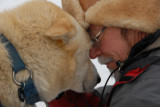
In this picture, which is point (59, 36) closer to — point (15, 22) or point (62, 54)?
point (62, 54)

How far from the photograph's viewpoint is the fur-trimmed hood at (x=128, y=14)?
1.27 meters

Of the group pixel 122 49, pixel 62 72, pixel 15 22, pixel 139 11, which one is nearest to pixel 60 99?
pixel 62 72

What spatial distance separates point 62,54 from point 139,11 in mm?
547

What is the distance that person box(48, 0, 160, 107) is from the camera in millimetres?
1068

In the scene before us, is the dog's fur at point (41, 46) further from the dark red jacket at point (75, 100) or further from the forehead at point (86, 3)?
the dark red jacket at point (75, 100)

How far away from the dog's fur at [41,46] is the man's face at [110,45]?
172 mm

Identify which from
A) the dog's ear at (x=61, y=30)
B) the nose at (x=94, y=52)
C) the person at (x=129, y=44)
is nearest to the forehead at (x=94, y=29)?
the person at (x=129, y=44)

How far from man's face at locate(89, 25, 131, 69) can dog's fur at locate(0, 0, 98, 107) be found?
172mm

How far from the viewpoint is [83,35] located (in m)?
1.44

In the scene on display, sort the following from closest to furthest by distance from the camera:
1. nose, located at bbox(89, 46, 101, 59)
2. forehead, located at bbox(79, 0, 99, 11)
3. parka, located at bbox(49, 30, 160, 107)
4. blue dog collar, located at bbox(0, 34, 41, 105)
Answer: parka, located at bbox(49, 30, 160, 107) < blue dog collar, located at bbox(0, 34, 41, 105) < forehead, located at bbox(79, 0, 99, 11) < nose, located at bbox(89, 46, 101, 59)

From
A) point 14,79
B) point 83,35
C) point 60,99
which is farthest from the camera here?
point 60,99

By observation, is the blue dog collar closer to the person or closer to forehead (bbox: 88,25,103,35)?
the person

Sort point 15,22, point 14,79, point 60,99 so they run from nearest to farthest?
point 14,79, point 15,22, point 60,99

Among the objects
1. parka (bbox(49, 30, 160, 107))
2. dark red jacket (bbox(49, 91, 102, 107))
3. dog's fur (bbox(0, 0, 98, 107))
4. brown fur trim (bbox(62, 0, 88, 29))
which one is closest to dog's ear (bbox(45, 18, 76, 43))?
dog's fur (bbox(0, 0, 98, 107))
